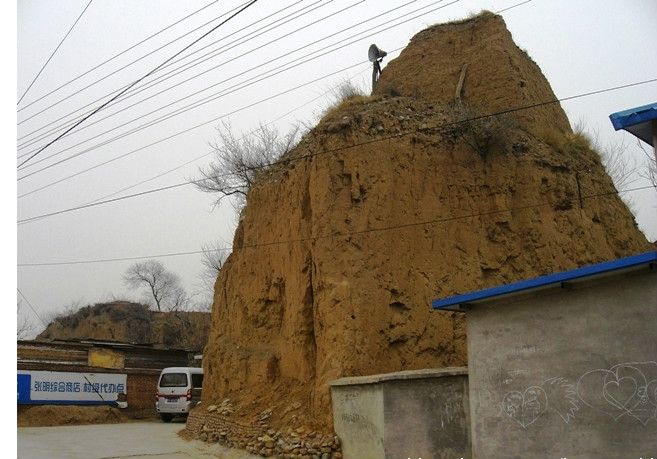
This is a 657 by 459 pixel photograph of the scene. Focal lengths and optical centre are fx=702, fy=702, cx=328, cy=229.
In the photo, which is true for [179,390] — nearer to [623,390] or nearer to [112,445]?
[112,445]

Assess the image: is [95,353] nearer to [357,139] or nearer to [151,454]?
[151,454]

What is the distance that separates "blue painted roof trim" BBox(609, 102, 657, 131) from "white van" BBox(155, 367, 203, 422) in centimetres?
1914

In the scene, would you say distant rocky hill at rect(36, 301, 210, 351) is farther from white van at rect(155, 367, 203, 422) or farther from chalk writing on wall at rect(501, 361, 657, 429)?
chalk writing on wall at rect(501, 361, 657, 429)

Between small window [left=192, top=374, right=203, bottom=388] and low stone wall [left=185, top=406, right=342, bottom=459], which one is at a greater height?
small window [left=192, top=374, right=203, bottom=388]

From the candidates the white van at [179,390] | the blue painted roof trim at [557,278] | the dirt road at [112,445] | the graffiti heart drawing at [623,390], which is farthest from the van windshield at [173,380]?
the graffiti heart drawing at [623,390]

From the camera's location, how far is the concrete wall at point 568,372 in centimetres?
1022

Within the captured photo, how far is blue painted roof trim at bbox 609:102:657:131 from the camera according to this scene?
32.3 feet

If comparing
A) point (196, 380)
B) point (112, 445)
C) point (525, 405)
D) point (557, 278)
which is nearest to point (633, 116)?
point (557, 278)

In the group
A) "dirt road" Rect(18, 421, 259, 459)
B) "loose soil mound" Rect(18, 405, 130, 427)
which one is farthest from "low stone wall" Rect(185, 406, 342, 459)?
"loose soil mound" Rect(18, 405, 130, 427)

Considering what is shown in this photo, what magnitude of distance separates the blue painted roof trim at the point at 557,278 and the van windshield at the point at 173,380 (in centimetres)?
1527

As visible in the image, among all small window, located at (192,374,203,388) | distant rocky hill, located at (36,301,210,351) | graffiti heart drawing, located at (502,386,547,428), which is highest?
distant rocky hill, located at (36,301,210,351)

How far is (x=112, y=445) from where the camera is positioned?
18.6 meters

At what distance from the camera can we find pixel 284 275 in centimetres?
1928

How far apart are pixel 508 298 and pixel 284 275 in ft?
27.6
